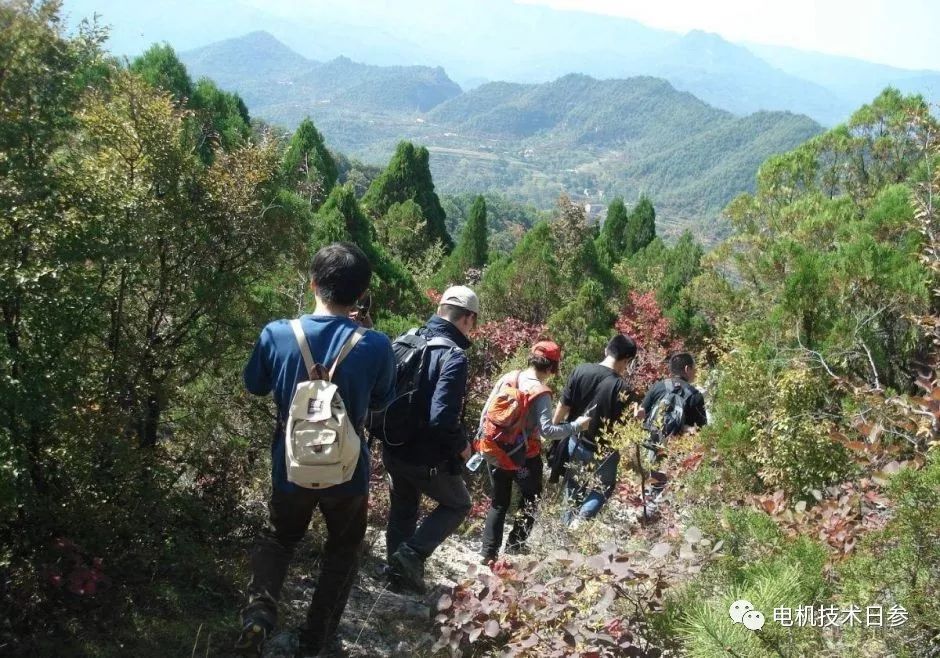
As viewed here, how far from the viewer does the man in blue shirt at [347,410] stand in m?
2.51

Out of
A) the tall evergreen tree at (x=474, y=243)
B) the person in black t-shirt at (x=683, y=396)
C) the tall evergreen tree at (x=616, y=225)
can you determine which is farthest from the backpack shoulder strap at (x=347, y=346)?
the tall evergreen tree at (x=616, y=225)

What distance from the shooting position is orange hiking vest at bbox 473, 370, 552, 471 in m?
3.83

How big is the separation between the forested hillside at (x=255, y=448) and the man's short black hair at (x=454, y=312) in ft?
2.87

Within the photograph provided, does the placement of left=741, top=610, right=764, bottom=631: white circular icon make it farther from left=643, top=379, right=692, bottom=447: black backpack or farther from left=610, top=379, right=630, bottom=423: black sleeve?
left=643, top=379, right=692, bottom=447: black backpack

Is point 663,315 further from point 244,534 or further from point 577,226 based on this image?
point 244,534

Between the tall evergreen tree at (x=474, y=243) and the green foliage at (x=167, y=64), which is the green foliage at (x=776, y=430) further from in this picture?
the green foliage at (x=167, y=64)

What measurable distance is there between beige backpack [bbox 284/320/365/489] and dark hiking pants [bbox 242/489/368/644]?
6.1 inches

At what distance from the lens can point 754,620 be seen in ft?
5.42

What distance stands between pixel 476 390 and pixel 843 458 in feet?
11.6

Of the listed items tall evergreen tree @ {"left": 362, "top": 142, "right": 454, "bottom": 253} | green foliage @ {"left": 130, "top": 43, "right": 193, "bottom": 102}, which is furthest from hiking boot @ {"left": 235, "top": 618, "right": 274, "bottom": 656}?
tall evergreen tree @ {"left": 362, "top": 142, "right": 454, "bottom": 253}

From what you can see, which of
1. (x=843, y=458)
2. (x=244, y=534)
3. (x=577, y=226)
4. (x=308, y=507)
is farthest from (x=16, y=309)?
(x=577, y=226)

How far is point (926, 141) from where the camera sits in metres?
3.83

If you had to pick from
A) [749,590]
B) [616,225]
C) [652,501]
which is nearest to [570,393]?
[652,501]

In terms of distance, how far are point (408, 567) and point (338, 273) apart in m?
1.51
